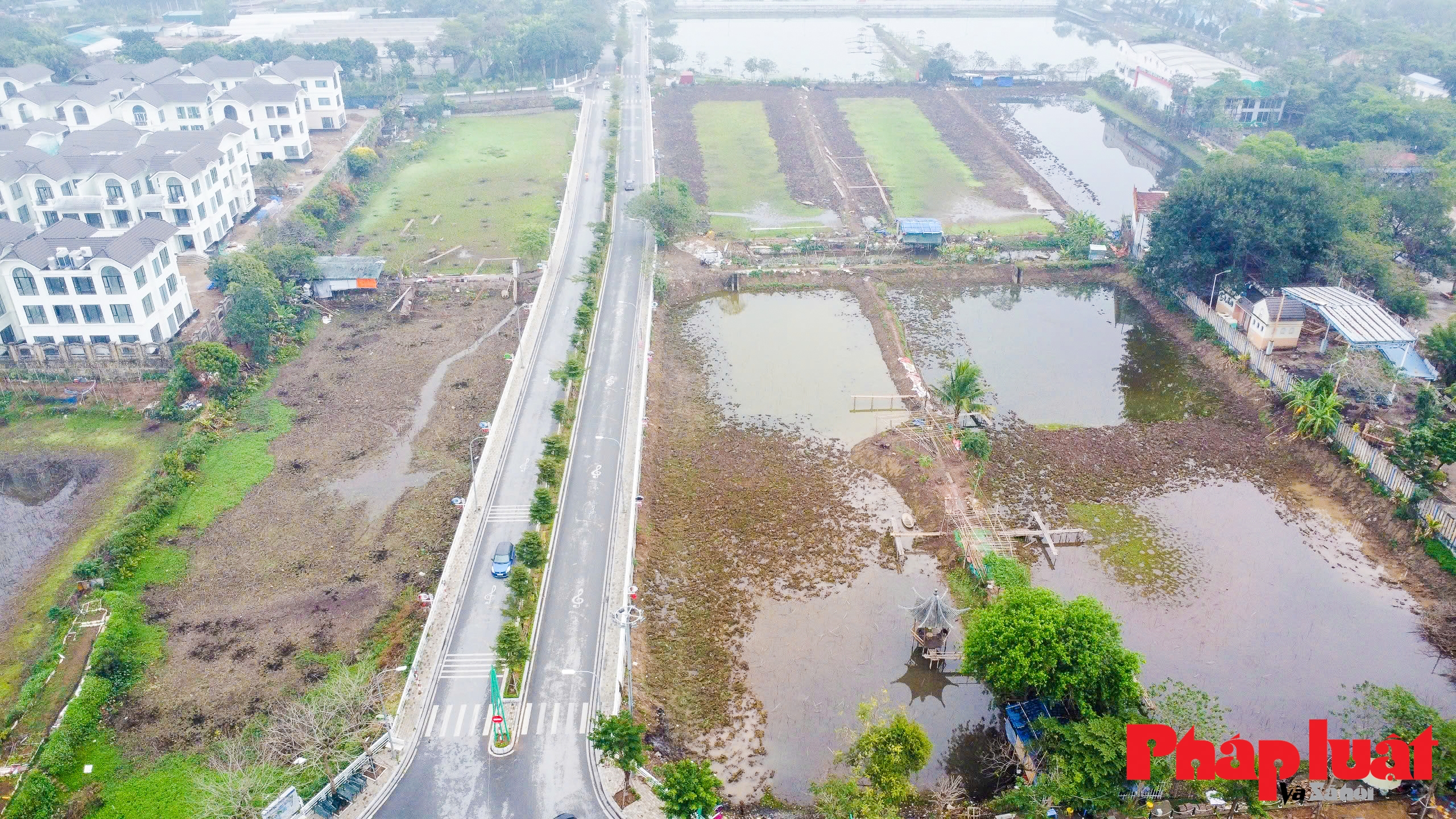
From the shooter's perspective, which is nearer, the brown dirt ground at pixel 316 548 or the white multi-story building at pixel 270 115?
the brown dirt ground at pixel 316 548

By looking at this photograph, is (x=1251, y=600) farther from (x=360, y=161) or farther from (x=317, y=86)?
(x=317, y=86)

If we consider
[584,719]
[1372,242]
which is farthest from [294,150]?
[1372,242]

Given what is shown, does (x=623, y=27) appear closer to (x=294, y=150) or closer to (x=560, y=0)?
(x=560, y=0)

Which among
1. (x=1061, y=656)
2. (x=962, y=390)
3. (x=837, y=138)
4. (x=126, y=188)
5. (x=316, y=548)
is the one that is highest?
(x=126, y=188)

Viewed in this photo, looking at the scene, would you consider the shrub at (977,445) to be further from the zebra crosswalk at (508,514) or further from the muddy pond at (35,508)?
the muddy pond at (35,508)

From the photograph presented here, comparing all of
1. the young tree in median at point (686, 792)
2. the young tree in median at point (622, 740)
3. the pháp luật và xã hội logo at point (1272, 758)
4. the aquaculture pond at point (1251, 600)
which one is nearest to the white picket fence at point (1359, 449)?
the aquaculture pond at point (1251, 600)

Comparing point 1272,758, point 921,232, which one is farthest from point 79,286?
point 1272,758
